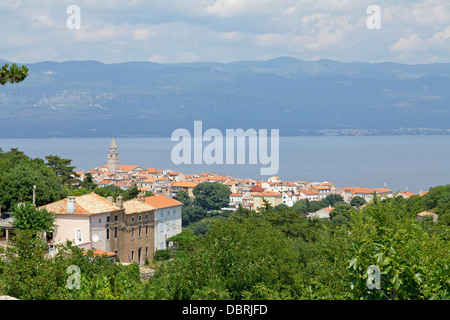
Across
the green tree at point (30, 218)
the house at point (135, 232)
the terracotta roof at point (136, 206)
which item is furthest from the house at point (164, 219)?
the green tree at point (30, 218)

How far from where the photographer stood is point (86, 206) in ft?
111

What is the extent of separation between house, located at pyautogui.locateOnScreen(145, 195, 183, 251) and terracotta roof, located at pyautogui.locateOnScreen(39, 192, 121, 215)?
23.1ft

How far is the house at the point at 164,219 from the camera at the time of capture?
4309 centimetres

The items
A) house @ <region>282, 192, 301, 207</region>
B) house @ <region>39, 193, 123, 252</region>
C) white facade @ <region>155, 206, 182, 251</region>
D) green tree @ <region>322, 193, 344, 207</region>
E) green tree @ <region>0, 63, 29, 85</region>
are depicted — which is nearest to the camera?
green tree @ <region>0, 63, 29, 85</region>

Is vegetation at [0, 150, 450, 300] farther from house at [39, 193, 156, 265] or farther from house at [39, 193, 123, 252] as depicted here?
house at [39, 193, 156, 265]

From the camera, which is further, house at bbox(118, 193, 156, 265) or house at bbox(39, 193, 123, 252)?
house at bbox(118, 193, 156, 265)

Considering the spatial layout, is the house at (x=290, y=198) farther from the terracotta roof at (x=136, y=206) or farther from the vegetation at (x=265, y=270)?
the vegetation at (x=265, y=270)

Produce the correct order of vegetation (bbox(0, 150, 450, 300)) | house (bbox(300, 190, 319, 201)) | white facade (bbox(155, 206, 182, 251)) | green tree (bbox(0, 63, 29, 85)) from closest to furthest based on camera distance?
Answer: vegetation (bbox(0, 150, 450, 300)) < green tree (bbox(0, 63, 29, 85)) < white facade (bbox(155, 206, 182, 251)) < house (bbox(300, 190, 319, 201))

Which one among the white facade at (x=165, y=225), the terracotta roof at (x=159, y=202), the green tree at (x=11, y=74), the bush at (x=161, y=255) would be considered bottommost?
the bush at (x=161, y=255)

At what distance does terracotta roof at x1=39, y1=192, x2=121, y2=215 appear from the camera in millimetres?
32844

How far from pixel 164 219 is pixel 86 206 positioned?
11235mm

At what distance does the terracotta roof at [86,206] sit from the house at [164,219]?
7.03 metres

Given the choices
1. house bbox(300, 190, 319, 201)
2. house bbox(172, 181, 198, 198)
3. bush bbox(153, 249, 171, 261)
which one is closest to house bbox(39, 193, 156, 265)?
bush bbox(153, 249, 171, 261)
